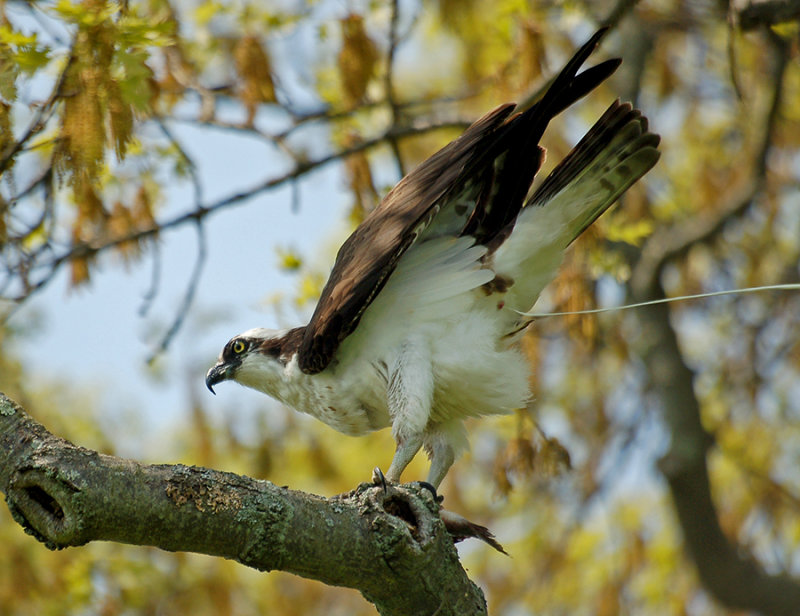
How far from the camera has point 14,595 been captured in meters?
8.41

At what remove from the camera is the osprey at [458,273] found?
14.7 ft

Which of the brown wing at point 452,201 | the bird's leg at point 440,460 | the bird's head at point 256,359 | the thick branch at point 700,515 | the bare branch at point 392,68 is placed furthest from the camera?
the thick branch at point 700,515

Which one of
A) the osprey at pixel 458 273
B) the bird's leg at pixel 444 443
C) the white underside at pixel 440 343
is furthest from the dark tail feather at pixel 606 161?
the bird's leg at pixel 444 443

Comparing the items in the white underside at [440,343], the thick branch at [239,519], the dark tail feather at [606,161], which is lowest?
the thick branch at [239,519]

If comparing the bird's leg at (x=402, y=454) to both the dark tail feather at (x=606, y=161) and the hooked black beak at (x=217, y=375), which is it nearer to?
the dark tail feather at (x=606, y=161)

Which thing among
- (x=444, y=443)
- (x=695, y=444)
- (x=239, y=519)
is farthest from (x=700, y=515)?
(x=239, y=519)

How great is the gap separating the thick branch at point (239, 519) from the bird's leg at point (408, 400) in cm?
75

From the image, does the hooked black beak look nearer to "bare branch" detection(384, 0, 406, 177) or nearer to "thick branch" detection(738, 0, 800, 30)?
"bare branch" detection(384, 0, 406, 177)

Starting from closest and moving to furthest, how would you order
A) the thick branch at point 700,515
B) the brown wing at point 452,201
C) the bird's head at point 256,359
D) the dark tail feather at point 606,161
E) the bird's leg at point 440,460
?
the brown wing at point 452,201
the dark tail feather at point 606,161
the bird's leg at point 440,460
the bird's head at point 256,359
the thick branch at point 700,515

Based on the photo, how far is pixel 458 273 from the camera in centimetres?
475

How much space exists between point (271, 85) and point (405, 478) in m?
4.55

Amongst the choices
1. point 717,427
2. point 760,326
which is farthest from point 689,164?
point 717,427

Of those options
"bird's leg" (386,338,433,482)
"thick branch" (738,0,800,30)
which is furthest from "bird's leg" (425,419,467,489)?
"thick branch" (738,0,800,30)

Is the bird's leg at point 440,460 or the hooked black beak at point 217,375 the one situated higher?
the hooked black beak at point 217,375
